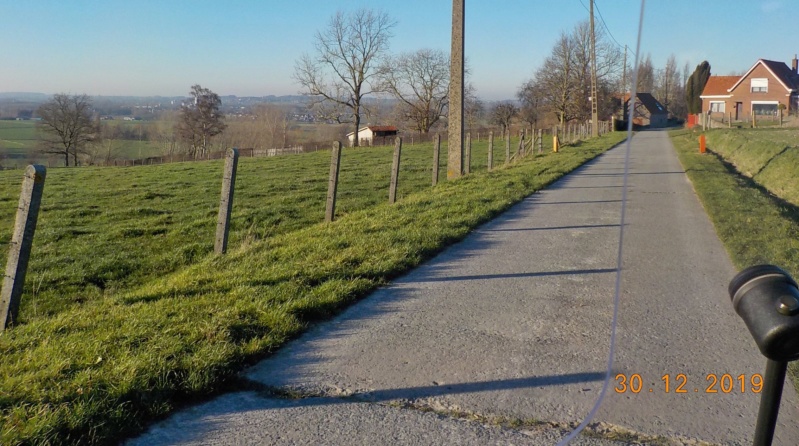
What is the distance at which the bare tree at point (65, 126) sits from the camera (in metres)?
61.2

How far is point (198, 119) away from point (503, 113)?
1259 inches

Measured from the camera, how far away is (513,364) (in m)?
4.15

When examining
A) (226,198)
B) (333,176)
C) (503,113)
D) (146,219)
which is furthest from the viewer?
(503,113)

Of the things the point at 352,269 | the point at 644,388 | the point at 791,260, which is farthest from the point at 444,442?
the point at 352,269

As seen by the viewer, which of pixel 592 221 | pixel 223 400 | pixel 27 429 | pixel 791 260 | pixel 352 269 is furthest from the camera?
pixel 592 221

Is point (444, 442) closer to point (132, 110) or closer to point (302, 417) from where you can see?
point (302, 417)

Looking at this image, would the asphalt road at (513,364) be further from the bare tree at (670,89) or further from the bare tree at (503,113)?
the bare tree at (503,113)

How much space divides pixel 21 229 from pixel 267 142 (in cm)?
7890

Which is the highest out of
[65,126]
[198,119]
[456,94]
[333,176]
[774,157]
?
[198,119]

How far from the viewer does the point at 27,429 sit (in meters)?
3.02

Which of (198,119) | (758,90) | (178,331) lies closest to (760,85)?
(758,90)

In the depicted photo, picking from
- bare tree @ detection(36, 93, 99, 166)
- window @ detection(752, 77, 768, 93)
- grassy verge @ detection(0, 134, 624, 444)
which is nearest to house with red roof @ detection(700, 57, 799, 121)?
window @ detection(752, 77, 768, 93)

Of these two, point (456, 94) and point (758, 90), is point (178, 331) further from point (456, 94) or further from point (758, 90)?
point (456, 94)

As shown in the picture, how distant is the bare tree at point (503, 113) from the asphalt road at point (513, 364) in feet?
189
